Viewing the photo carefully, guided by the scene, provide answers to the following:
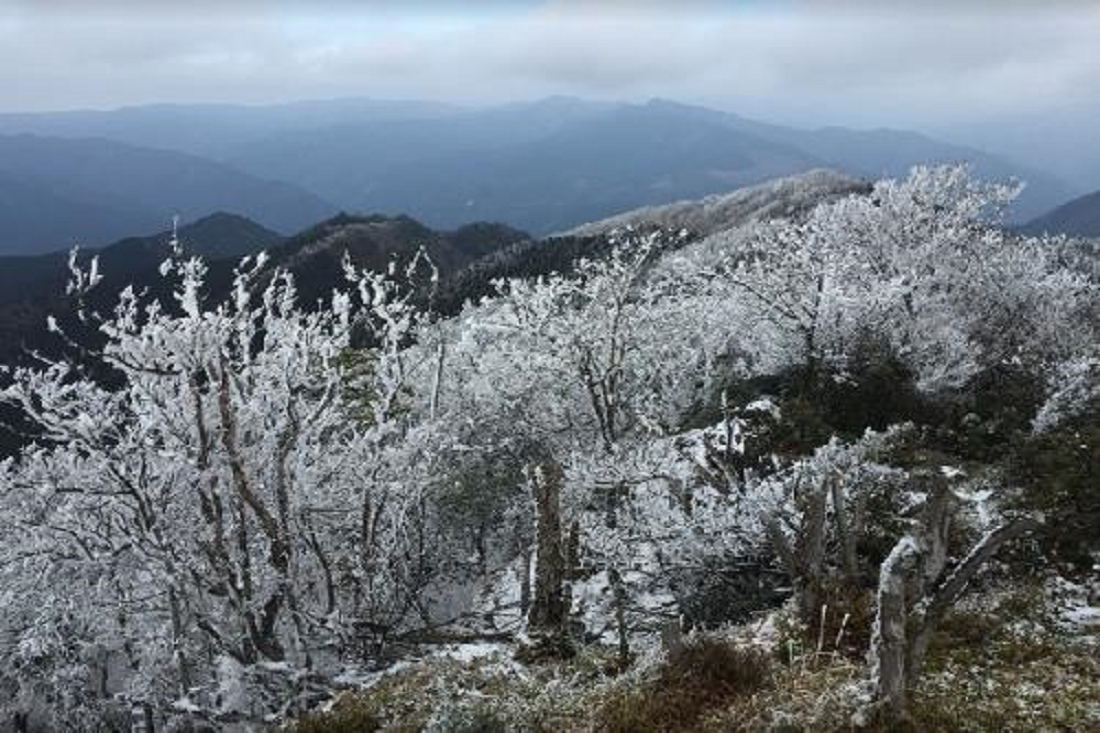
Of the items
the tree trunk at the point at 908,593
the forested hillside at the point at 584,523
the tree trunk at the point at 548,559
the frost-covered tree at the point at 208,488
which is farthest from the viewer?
the frost-covered tree at the point at 208,488

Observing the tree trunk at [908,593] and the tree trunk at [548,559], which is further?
the tree trunk at [548,559]

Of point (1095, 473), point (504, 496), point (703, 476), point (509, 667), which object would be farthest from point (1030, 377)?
point (509, 667)

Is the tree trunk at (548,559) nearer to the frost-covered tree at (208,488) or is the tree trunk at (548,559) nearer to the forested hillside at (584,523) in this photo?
the forested hillside at (584,523)

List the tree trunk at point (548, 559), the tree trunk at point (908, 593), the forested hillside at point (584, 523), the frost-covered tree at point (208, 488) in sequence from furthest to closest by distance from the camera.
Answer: the frost-covered tree at point (208, 488)
the tree trunk at point (548, 559)
the forested hillside at point (584, 523)
the tree trunk at point (908, 593)

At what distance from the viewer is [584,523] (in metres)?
26.0

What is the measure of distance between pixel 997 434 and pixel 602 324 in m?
14.3

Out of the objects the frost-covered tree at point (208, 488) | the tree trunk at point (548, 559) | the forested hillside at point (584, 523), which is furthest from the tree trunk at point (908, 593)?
the frost-covered tree at point (208, 488)

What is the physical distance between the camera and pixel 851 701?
10.1 m

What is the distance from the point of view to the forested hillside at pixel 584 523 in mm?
11719

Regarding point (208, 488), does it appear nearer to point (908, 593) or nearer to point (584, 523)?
point (584, 523)

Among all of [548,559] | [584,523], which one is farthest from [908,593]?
[584,523]

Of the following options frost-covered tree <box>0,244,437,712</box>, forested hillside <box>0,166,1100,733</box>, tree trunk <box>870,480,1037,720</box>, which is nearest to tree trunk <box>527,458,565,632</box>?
forested hillside <box>0,166,1100,733</box>

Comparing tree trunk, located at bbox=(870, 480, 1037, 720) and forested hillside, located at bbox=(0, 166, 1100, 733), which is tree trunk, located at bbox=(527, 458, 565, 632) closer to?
forested hillside, located at bbox=(0, 166, 1100, 733)

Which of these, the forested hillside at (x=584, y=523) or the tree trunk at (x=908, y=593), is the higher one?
the tree trunk at (x=908, y=593)
